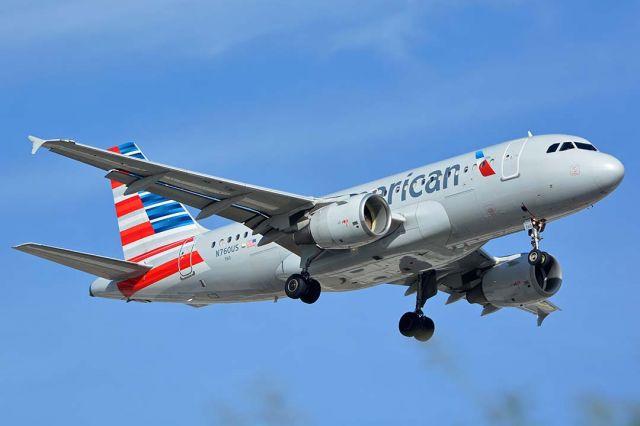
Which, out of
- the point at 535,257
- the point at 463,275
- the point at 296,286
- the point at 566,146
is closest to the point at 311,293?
the point at 296,286

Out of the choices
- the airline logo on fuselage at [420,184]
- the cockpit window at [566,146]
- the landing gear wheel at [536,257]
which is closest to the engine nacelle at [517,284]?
the landing gear wheel at [536,257]

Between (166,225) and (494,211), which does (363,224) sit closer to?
(494,211)

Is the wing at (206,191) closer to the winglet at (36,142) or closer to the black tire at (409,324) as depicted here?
the winglet at (36,142)

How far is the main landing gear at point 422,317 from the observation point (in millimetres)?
52781

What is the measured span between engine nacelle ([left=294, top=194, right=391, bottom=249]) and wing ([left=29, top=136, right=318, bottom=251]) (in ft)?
4.32


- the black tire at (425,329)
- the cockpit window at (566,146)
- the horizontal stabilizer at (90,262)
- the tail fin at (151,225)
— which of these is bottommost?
the black tire at (425,329)

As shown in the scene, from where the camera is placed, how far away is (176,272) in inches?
2104

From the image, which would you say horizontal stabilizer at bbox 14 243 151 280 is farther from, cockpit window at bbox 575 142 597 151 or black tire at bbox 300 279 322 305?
cockpit window at bbox 575 142 597 151

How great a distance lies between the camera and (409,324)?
53.0 metres

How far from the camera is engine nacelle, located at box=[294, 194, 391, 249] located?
154 feet

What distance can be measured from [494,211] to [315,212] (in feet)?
21.4

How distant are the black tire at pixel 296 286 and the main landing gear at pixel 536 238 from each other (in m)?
7.97

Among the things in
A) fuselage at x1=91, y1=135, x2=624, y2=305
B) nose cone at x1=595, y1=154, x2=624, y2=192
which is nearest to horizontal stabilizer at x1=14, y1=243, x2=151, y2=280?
fuselage at x1=91, y1=135, x2=624, y2=305

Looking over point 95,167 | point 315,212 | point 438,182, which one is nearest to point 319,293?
point 315,212
